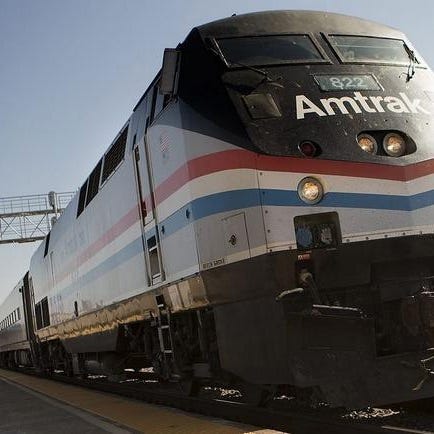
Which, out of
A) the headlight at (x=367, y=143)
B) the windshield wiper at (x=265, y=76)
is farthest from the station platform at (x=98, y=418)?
the windshield wiper at (x=265, y=76)

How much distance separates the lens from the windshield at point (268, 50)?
17.3 feet

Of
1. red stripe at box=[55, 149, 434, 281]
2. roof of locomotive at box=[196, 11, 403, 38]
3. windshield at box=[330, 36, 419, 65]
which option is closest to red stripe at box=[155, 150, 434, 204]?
red stripe at box=[55, 149, 434, 281]

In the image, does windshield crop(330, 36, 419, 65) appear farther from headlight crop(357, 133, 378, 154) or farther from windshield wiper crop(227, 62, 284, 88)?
headlight crop(357, 133, 378, 154)

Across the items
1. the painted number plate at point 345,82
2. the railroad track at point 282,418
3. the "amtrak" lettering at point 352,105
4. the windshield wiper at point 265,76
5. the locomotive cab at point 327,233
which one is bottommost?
the railroad track at point 282,418

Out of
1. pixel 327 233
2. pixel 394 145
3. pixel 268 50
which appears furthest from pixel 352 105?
pixel 327 233

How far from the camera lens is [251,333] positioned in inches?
186

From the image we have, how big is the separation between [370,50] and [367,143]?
4.44 ft

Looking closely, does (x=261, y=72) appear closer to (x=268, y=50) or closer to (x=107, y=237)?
(x=268, y=50)

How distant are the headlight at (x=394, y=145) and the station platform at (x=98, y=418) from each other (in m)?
2.36

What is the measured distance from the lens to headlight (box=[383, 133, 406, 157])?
4.72m

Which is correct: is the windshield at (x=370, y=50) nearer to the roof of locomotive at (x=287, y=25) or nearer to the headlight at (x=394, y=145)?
the roof of locomotive at (x=287, y=25)

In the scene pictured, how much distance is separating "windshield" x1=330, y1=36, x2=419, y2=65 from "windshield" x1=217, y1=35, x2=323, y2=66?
28cm

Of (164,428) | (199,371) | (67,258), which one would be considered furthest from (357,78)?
(67,258)

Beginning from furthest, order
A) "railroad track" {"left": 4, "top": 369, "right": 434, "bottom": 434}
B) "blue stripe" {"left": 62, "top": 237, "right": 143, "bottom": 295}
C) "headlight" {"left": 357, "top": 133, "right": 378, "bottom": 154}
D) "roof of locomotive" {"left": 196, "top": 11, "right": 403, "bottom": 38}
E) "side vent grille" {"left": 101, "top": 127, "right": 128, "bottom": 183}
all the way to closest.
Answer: "side vent grille" {"left": 101, "top": 127, "right": 128, "bottom": 183}
"blue stripe" {"left": 62, "top": 237, "right": 143, "bottom": 295}
"roof of locomotive" {"left": 196, "top": 11, "right": 403, "bottom": 38}
"headlight" {"left": 357, "top": 133, "right": 378, "bottom": 154}
"railroad track" {"left": 4, "top": 369, "right": 434, "bottom": 434}
